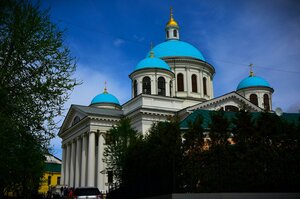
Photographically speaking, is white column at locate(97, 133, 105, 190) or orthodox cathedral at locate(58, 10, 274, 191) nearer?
orthodox cathedral at locate(58, 10, 274, 191)

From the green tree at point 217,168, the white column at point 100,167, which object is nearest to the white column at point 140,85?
the white column at point 100,167

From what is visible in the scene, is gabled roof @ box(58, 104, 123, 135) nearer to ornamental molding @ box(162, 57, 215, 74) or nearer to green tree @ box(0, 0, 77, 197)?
ornamental molding @ box(162, 57, 215, 74)

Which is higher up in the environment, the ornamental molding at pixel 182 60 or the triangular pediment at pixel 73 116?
the ornamental molding at pixel 182 60

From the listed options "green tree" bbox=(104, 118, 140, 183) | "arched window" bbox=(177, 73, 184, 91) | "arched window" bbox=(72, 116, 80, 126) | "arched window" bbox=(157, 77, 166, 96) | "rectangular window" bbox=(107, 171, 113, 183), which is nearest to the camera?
"green tree" bbox=(104, 118, 140, 183)

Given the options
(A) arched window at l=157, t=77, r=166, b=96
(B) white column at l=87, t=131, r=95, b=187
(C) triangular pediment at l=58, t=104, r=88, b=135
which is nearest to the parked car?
(B) white column at l=87, t=131, r=95, b=187

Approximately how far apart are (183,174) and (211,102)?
25304 millimetres

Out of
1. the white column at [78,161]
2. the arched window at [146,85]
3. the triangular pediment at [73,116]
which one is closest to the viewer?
the arched window at [146,85]

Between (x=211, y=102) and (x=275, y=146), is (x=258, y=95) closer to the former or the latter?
(x=211, y=102)

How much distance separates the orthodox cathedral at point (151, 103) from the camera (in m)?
42.4

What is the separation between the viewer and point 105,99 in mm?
54250

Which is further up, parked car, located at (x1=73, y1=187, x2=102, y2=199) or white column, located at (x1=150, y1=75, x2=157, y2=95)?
white column, located at (x1=150, y1=75, x2=157, y2=95)

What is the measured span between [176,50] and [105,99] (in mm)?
11661

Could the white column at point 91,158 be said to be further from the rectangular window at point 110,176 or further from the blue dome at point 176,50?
the blue dome at point 176,50

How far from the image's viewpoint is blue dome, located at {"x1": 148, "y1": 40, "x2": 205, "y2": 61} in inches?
1991
